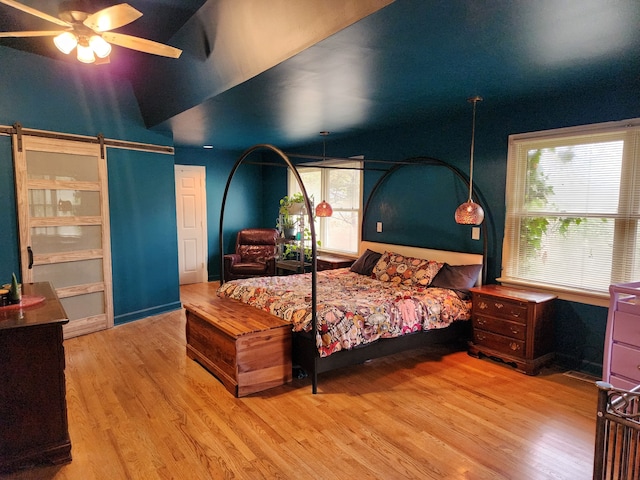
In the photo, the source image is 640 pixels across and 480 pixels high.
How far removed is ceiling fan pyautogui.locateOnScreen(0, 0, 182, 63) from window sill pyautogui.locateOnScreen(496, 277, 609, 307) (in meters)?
3.61

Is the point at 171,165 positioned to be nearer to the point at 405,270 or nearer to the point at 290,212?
the point at 290,212

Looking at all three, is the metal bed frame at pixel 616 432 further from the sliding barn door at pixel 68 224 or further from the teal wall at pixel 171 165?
the sliding barn door at pixel 68 224

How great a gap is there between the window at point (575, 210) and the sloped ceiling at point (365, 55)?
492mm

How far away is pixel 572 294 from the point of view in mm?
3611

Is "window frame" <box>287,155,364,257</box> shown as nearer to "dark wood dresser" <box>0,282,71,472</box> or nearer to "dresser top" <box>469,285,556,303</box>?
"dresser top" <box>469,285,556,303</box>

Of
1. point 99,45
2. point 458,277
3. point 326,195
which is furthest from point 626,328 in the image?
point 326,195

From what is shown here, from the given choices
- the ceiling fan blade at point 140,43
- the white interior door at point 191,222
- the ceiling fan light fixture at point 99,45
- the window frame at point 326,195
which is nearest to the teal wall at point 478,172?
the window frame at point 326,195

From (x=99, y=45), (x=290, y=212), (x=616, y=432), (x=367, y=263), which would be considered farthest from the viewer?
(x=290, y=212)

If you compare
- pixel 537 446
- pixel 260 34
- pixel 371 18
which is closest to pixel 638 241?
pixel 537 446

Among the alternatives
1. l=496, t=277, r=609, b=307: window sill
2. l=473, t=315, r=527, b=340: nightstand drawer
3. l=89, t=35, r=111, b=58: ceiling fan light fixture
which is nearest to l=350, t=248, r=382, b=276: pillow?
l=473, t=315, r=527, b=340: nightstand drawer

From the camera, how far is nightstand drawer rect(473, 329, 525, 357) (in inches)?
140

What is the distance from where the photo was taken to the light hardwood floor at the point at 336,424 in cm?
226

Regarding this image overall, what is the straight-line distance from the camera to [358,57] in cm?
248

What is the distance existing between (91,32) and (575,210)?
3.95 metres
